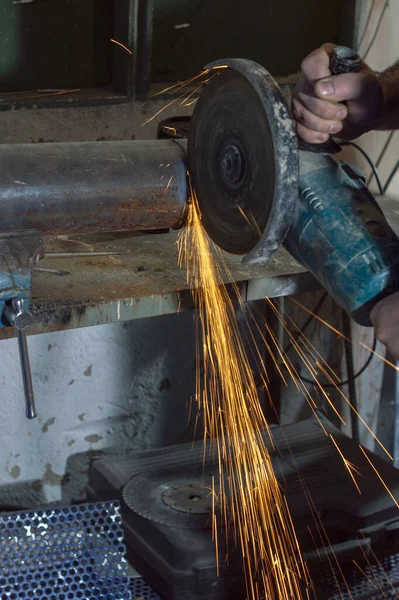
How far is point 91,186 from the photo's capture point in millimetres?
1553

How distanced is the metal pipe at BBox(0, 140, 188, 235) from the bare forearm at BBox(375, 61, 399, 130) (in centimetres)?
43

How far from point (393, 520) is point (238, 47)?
1530 millimetres

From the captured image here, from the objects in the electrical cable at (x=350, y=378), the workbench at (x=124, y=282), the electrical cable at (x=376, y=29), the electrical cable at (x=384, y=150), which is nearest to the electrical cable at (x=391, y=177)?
the electrical cable at (x=384, y=150)

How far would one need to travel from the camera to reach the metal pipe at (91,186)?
4.93ft

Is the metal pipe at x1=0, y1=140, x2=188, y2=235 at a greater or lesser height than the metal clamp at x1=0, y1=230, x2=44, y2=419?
greater

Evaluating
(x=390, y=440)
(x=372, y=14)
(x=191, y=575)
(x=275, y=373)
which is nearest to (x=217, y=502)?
(x=191, y=575)

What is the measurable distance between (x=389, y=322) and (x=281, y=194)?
266 millimetres

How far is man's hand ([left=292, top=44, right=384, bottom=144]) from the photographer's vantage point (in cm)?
157

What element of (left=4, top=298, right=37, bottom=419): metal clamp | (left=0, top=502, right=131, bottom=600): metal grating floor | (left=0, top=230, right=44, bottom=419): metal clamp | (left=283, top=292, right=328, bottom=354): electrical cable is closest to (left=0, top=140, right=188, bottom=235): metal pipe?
(left=0, top=230, right=44, bottom=419): metal clamp

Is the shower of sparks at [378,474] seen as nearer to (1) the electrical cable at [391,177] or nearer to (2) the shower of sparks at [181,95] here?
(1) the electrical cable at [391,177]

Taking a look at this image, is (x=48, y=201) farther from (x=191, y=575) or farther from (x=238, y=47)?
(x=238, y=47)

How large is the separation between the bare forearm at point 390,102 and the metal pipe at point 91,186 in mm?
427

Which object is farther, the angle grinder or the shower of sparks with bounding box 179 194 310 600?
the shower of sparks with bounding box 179 194 310 600

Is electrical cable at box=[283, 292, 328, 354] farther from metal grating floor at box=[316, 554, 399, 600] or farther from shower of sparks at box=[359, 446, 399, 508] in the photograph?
metal grating floor at box=[316, 554, 399, 600]
